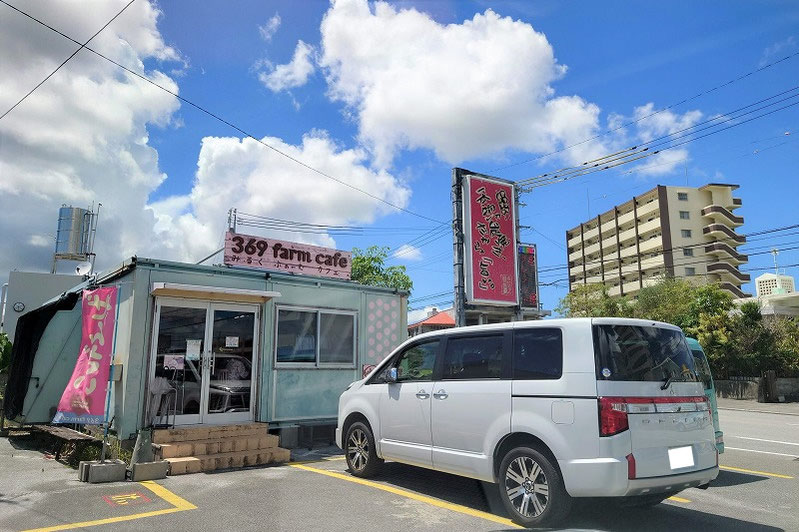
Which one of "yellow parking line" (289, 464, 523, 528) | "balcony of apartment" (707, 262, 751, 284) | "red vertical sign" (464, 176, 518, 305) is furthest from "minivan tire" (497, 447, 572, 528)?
"balcony of apartment" (707, 262, 751, 284)

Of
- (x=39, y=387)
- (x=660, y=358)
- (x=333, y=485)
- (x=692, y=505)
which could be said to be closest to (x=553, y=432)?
(x=660, y=358)

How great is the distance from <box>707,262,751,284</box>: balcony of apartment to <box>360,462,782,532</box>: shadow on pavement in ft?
250

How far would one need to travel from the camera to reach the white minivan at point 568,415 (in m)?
4.76

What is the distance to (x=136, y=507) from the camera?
6043 mm

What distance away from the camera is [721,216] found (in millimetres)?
75062

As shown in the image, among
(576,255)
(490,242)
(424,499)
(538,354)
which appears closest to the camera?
(538,354)

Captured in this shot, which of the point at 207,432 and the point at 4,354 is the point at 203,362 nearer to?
the point at 207,432

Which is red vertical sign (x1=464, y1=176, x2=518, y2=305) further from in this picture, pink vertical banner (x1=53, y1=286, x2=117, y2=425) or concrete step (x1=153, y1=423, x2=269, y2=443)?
pink vertical banner (x1=53, y1=286, x2=117, y2=425)

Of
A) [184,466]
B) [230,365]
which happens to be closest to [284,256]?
[230,365]

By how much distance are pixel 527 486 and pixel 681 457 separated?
1.44 m

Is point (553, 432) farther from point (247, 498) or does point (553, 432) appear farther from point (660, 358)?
point (247, 498)

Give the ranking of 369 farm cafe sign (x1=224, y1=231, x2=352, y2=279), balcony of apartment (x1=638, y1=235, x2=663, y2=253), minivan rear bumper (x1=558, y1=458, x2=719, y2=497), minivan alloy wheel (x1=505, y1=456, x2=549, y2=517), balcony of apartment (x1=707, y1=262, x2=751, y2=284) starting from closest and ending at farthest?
minivan rear bumper (x1=558, y1=458, x2=719, y2=497), minivan alloy wheel (x1=505, y1=456, x2=549, y2=517), 369 farm cafe sign (x1=224, y1=231, x2=352, y2=279), balcony of apartment (x1=707, y1=262, x2=751, y2=284), balcony of apartment (x1=638, y1=235, x2=663, y2=253)

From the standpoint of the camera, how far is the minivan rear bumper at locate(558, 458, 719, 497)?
15.2 feet

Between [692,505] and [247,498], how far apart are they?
5129 millimetres
